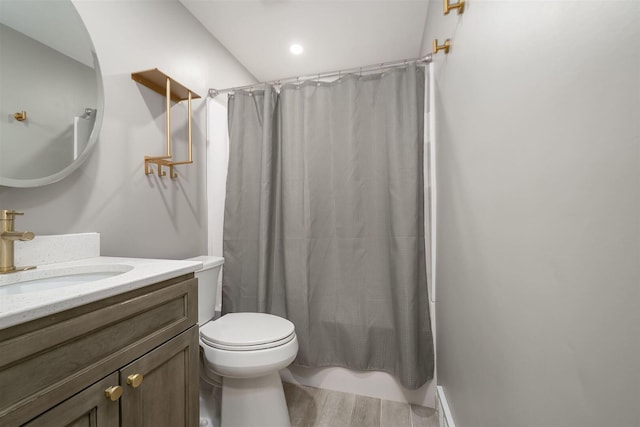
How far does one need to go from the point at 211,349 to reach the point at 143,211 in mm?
771

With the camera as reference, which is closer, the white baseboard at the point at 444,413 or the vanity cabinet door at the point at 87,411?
the vanity cabinet door at the point at 87,411

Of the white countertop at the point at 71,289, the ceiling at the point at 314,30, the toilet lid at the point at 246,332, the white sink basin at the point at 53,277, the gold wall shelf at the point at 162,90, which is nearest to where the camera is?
the white countertop at the point at 71,289

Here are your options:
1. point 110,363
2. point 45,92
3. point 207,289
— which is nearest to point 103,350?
point 110,363

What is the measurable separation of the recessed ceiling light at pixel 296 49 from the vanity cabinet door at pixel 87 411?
2122 mm

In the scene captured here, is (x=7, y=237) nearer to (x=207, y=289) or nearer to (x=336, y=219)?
(x=207, y=289)

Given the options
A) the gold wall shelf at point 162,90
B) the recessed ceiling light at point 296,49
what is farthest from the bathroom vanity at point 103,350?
the recessed ceiling light at point 296,49

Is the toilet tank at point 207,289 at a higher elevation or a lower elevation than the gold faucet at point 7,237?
lower

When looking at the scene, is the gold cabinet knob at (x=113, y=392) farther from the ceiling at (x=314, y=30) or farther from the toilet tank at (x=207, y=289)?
the ceiling at (x=314, y=30)

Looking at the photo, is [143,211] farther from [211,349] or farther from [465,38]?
[465,38]

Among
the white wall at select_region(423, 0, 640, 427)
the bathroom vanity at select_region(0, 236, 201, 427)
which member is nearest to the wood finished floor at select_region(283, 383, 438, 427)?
the white wall at select_region(423, 0, 640, 427)

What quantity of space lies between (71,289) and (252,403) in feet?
3.19

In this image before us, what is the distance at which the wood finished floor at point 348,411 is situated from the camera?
1.35 metres

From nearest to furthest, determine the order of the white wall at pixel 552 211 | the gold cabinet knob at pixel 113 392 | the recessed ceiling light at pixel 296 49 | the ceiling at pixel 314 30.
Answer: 1. the white wall at pixel 552 211
2. the gold cabinet knob at pixel 113 392
3. the ceiling at pixel 314 30
4. the recessed ceiling light at pixel 296 49

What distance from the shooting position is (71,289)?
1.87ft
